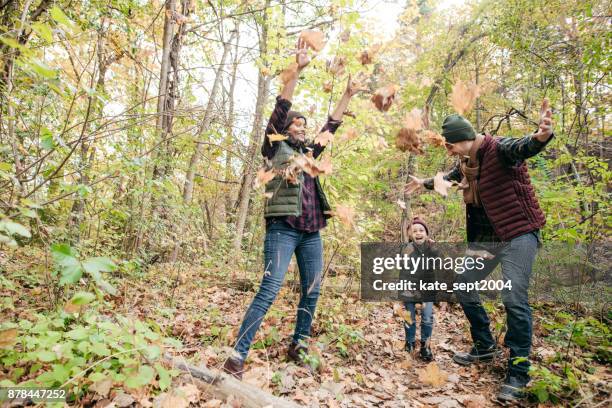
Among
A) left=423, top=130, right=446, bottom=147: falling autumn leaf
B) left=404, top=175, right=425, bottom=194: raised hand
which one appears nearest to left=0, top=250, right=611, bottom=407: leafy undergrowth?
left=404, top=175, right=425, bottom=194: raised hand

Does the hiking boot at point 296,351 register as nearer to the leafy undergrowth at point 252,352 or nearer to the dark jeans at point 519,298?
the leafy undergrowth at point 252,352

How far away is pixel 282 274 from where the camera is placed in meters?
2.67

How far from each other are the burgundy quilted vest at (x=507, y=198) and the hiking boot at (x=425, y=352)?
1.51 metres

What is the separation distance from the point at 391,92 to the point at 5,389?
260 cm

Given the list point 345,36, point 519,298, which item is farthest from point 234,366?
point 345,36

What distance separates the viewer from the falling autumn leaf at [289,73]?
2.15 meters

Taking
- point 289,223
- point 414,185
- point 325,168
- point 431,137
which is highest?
point 431,137

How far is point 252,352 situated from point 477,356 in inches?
88.2

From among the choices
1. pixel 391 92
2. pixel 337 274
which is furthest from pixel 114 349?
pixel 337 274

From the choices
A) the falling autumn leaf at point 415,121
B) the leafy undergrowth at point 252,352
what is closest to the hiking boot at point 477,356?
the leafy undergrowth at point 252,352

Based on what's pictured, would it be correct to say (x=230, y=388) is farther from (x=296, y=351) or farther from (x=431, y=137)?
(x=431, y=137)

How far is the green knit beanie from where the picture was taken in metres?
2.92

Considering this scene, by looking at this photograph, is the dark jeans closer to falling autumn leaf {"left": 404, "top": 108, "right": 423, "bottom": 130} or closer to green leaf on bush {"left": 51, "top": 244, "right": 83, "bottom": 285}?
falling autumn leaf {"left": 404, "top": 108, "right": 423, "bottom": 130}

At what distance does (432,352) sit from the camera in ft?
12.5
